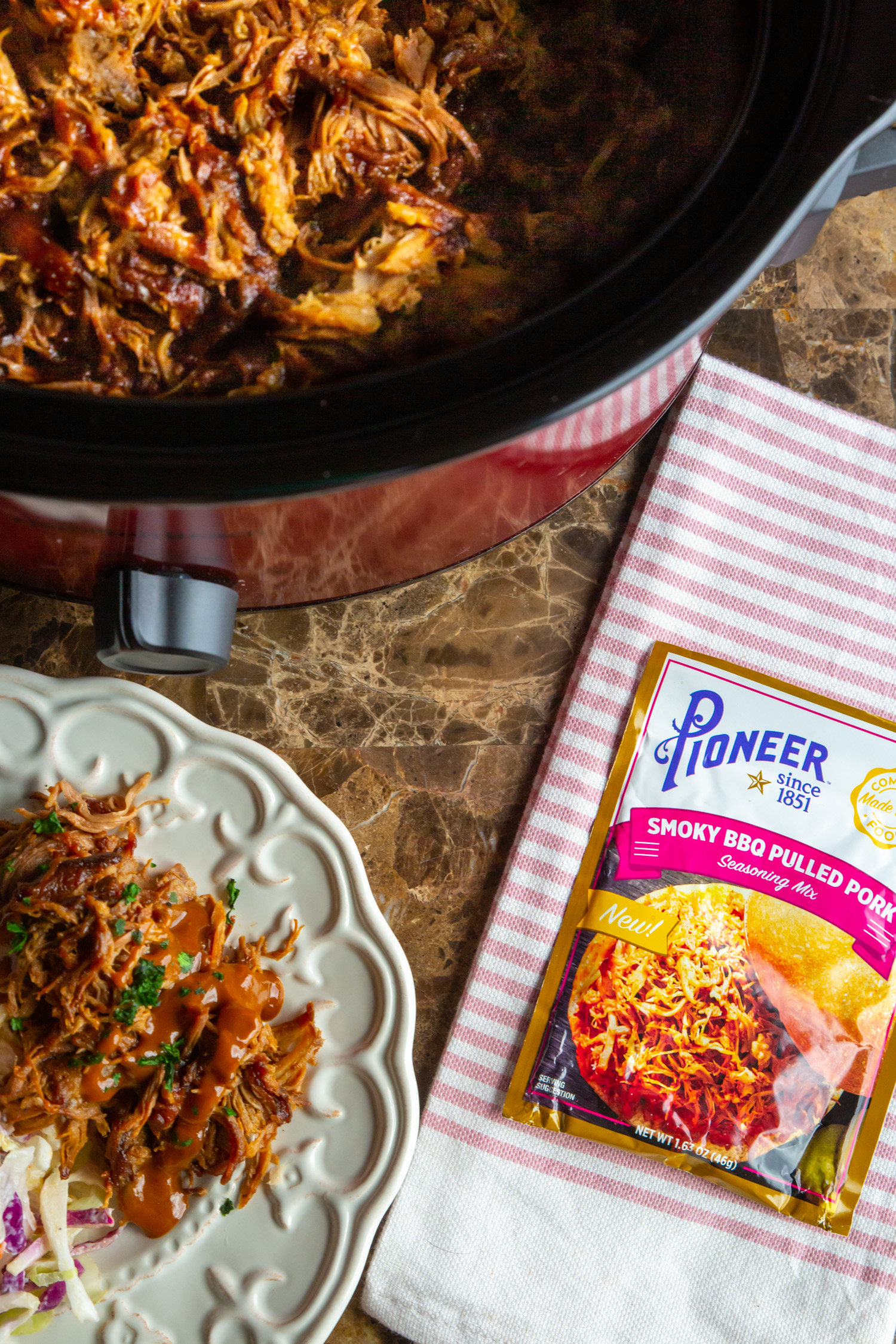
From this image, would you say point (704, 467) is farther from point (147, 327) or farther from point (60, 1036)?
point (60, 1036)

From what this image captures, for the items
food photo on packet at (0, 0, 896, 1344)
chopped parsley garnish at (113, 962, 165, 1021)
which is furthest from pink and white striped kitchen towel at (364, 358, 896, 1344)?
chopped parsley garnish at (113, 962, 165, 1021)

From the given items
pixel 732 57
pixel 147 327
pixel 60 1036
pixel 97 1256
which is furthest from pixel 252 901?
pixel 732 57

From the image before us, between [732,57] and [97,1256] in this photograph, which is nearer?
[732,57]

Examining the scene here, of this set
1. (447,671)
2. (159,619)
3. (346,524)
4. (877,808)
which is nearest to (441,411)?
(346,524)

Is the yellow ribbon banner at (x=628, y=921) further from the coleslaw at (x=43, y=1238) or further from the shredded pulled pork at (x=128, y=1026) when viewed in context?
the coleslaw at (x=43, y=1238)

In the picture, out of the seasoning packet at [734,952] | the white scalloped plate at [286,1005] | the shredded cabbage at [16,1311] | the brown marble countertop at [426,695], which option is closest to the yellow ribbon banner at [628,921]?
the seasoning packet at [734,952]
